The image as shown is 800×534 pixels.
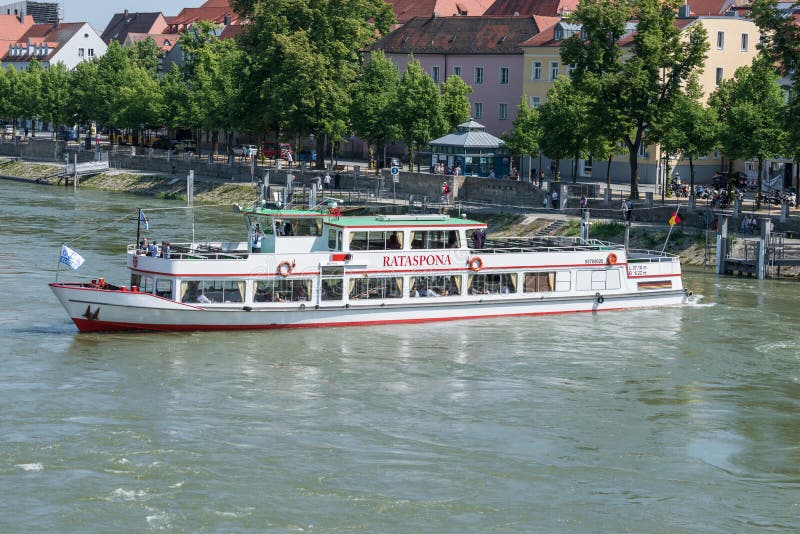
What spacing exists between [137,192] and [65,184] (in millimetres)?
10065

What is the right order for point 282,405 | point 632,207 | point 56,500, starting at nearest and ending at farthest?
point 56,500, point 282,405, point 632,207

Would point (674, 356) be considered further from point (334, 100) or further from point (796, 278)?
point (334, 100)

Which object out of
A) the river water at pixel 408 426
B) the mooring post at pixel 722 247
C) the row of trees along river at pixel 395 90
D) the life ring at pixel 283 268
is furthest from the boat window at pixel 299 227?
the row of trees along river at pixel 395 90

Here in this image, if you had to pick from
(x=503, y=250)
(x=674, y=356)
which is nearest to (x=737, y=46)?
(x=503, y=250)

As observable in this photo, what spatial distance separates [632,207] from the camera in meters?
74.2

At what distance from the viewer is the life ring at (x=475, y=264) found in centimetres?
5114

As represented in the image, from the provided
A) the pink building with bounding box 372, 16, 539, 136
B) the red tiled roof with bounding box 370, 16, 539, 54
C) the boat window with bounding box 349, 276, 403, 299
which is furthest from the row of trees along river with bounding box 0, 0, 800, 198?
the boat window with bounding box 349, 276, 403, 299

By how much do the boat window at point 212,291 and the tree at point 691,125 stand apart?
35821 millimetres

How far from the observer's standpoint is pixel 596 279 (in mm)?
53875

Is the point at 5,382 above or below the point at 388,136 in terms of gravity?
below

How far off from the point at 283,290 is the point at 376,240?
4345 millimetres

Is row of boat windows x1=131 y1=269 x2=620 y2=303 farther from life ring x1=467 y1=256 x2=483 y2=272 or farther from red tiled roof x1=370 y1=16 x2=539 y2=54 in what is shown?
red tiled roof x1=370 y1=16 x2=539 y2=54

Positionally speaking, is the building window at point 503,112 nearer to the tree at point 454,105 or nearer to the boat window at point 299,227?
the tree at point 454,105

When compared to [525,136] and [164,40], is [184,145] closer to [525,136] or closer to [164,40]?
[525,136]
